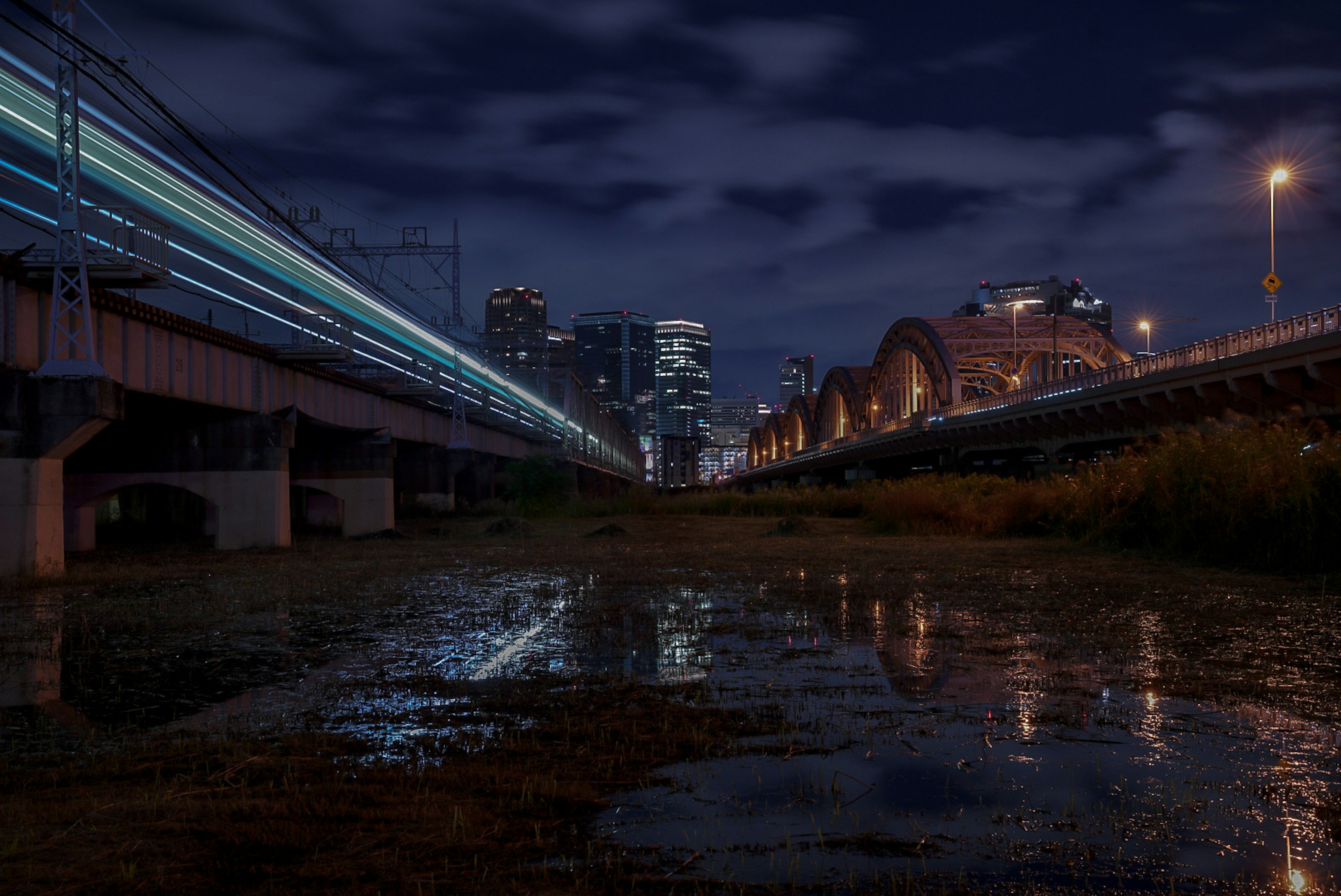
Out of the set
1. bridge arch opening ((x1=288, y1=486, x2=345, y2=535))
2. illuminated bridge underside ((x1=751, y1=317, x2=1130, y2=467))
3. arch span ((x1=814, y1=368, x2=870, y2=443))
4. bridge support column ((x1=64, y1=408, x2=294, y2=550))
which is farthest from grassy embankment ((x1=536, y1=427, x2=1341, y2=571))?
arch span ((x1=814, y1=368, x2=870, y2=443))

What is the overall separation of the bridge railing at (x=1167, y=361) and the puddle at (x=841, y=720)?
970 inches

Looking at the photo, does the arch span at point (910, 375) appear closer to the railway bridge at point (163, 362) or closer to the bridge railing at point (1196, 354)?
the bridge railing at point (1196, 354)

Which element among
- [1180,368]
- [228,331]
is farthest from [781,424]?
[228,331]

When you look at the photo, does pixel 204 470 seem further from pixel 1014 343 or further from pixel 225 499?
pixel 1014 343

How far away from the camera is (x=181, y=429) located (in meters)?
27.2

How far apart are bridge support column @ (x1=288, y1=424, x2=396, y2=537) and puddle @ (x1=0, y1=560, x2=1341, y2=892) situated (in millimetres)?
23752

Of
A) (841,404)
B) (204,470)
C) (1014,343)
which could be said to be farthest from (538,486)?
(841,404)

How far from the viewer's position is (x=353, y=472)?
3625 centimetres

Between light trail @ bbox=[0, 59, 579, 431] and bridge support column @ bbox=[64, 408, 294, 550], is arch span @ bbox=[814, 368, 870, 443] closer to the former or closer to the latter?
light trail @ bbox=[0, 59, 579, 431]

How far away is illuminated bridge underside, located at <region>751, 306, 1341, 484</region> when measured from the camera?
31.1 metres

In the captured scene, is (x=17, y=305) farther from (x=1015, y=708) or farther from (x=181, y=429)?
(x=1015, y=708)

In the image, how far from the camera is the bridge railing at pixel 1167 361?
30172 mm

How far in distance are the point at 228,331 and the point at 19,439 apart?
35.1 feet

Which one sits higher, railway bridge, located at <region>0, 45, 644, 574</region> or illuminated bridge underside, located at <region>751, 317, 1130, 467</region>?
illuminated bridge underside, located at <region>751, 317, 1130, 467</region>
